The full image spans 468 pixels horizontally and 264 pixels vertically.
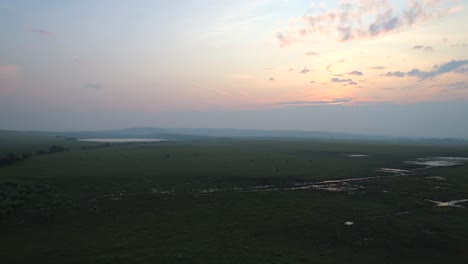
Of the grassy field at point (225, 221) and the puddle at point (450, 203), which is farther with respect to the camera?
the puddle at point (450, 203)

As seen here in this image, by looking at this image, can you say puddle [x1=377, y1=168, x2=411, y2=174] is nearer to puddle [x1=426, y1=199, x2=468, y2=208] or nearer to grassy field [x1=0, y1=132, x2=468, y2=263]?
grassy field [x1=0, y1=132, x2=468, y2=263]

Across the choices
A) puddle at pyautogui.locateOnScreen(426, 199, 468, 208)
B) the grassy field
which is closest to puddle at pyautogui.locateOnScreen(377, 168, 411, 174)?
the grassy field

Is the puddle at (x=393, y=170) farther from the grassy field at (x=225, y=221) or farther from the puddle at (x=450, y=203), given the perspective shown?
the puddle at (x=450, y=203)

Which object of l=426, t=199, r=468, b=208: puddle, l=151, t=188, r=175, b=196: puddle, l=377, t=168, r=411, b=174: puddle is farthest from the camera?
l=377, t=168, r=411, b=174: puddle

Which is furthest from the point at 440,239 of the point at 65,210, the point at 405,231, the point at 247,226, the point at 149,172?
the point at 149,172

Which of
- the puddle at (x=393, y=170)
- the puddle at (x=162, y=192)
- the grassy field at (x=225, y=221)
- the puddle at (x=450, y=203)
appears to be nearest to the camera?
the grassy field at (x=225, y=221)

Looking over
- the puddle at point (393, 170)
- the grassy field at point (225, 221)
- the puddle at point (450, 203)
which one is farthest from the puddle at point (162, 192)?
the puddle at point (393, 170)

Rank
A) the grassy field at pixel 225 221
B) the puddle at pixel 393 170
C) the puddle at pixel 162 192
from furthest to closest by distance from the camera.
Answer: the puddle at pixel 393 170
the puddle at pixel 162 192
the grassy field at pixel 225 221

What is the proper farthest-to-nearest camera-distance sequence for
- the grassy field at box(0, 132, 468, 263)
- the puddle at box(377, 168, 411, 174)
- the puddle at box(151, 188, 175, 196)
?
the puddle at box(377, 168, 411, 174) → the puddle at box(151, 188, 175, 196) → the grassy field at box(0, 132, 468, 263)

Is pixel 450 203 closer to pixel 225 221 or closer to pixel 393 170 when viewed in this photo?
pixel 225 221

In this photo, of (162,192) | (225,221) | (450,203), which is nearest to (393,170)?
(450,203)

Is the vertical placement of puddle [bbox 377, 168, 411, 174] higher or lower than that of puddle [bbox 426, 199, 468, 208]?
higher

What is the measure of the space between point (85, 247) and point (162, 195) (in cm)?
1657

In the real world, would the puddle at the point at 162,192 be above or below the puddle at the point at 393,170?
below
